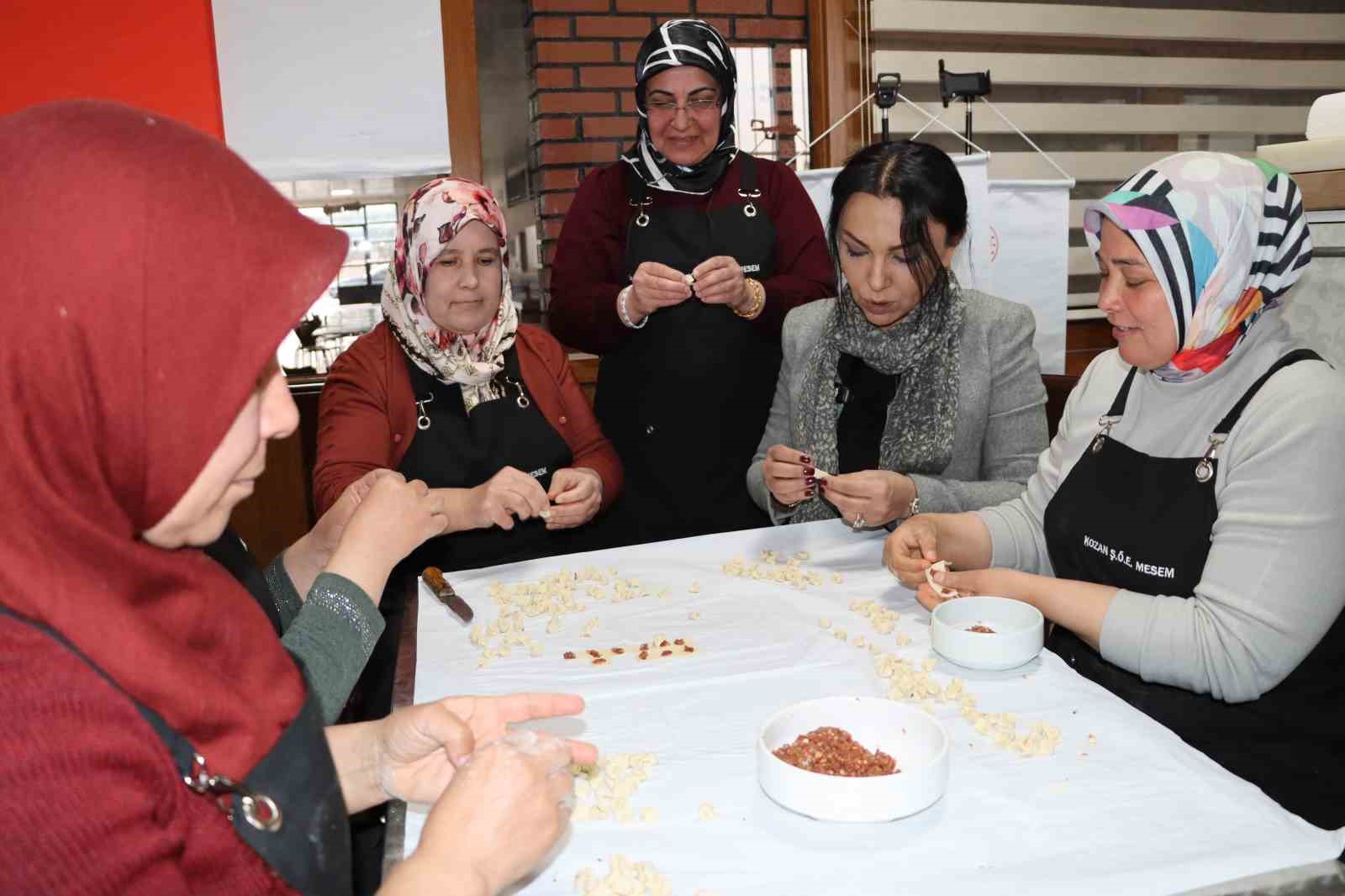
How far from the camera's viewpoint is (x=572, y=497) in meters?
2.40

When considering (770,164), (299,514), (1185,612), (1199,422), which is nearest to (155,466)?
(1185,612)

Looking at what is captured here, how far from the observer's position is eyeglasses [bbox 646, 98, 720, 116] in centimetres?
295

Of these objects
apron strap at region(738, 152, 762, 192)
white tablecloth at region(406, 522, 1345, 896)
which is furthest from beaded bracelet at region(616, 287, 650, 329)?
white tablecloth at region(406, 522, 1345, 896)

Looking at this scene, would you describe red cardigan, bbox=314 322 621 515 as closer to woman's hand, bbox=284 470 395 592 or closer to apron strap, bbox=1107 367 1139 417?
woman's hand, bbox=284 470 395 592

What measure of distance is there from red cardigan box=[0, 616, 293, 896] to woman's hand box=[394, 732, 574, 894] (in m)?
0.22

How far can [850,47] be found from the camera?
180 inches

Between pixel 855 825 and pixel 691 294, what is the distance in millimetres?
1938

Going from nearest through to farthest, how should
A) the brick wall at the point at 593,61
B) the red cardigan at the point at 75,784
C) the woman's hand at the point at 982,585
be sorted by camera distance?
the red cardigan at the point at 75,784
the woman's hand at the point at 982,585
the brick wall at the point at 593,61

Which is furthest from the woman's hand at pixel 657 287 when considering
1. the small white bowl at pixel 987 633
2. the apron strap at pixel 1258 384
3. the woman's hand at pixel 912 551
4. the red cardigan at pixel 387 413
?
the apron strap at pixel 1258 384

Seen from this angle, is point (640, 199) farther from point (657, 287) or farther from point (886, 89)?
point (886, 89)

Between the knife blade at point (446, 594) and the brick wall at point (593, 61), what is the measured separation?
2.80 m

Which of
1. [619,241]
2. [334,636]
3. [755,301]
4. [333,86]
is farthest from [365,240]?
[334,636]

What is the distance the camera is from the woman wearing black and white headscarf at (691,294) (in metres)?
2.95

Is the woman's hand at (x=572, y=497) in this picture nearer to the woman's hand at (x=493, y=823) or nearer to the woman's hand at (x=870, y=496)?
the woman's hand at (x=870, y=496)
